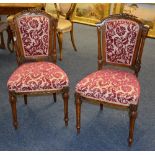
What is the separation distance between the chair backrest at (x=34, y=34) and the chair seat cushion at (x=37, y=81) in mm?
227

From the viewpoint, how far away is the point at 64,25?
355 cm

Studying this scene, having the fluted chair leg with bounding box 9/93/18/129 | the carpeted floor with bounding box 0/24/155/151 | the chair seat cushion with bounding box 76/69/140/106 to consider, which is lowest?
the carpeted floor with bounding box 0/24/155/151

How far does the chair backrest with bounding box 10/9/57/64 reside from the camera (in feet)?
7.55

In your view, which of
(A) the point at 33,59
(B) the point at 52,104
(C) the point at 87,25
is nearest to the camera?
(A) the point at 33,59

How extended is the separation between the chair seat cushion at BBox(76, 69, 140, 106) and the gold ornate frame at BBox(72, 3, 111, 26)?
288 cm

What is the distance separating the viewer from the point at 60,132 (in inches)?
89.0

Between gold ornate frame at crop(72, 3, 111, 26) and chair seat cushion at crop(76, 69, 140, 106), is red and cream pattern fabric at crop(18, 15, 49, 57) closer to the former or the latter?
chair seat cushion at crop(76, 69, 140, 106)

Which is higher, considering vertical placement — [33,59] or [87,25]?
[33,59]

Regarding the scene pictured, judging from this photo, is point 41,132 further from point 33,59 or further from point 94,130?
point 33,59

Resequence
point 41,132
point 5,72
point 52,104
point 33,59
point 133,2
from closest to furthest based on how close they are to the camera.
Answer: point 41,132, point 33,59, point 52,104, point 5,72, point 133,2

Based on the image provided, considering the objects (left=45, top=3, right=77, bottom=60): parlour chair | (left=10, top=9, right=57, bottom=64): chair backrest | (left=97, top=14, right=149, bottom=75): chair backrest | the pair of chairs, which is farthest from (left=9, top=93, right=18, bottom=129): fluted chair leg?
(left=45, top=3, right=77, bottom=60): parlour chair

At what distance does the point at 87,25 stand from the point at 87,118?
291cm

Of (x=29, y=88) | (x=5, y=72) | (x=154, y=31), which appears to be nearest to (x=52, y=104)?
(x=29, y=88)

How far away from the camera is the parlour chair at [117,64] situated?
1.99 m
